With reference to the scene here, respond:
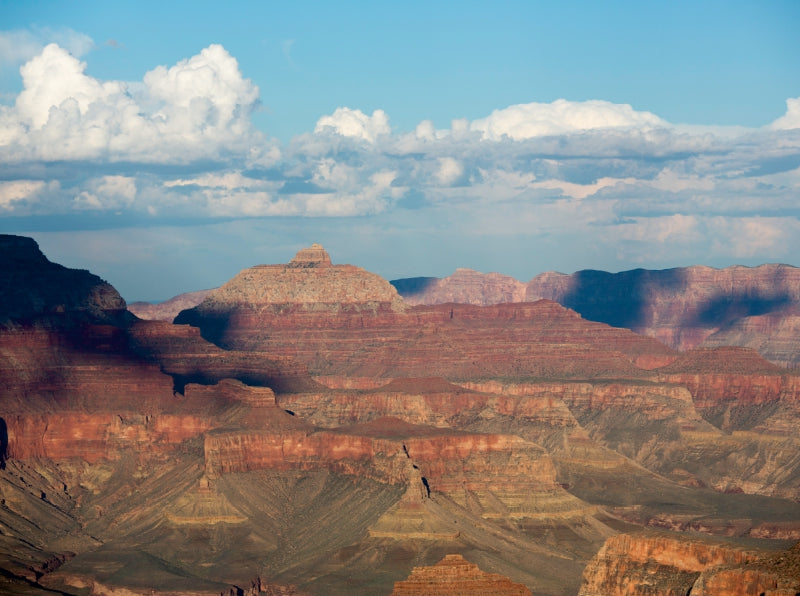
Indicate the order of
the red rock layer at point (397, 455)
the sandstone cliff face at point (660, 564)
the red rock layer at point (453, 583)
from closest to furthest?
the sandstone cliff face at point (660, 564) → the red rock layer at point (453, 583) → the red rock layer at point (397, 455)

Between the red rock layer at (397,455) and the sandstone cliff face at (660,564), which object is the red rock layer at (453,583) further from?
the red rock layer at (397,455)

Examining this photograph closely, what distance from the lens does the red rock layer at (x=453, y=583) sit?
11350 cm

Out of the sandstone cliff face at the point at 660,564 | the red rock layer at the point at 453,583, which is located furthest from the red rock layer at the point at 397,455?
the sandstone cliff face at the point at 660,564

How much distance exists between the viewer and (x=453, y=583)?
114875 mm

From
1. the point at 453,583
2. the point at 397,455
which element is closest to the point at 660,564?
the point at 453,583

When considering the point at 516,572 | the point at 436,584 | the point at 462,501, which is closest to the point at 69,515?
the point at 462,501

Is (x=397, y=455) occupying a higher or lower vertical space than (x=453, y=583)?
lower

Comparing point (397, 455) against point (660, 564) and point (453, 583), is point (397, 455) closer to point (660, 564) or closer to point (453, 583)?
point (453, 583)

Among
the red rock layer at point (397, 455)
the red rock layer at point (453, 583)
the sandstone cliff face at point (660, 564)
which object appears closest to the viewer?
the sandstone cliff face at point (660, 564)

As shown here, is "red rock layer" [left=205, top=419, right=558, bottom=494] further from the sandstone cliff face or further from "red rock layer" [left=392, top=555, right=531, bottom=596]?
the sandstone cliff face

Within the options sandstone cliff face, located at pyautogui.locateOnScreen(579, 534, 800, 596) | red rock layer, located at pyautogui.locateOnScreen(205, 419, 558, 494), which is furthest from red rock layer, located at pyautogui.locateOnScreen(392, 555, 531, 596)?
red rock layer, located at pyautogui.locateOnScreen(205, 419, 558, 494)

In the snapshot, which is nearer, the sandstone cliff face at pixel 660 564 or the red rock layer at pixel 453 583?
the sandstone cliff face at pixel 660 564

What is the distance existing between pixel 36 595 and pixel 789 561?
3017 inches

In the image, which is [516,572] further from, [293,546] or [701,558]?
[701,558]
